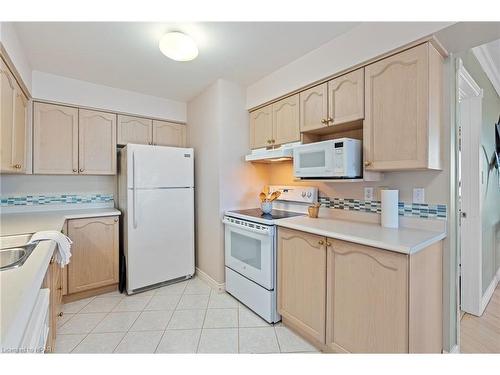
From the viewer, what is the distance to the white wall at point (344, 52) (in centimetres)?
146

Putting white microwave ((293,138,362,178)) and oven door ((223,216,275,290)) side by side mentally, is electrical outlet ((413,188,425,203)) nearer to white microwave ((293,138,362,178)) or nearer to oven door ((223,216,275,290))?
white microwave ((293,138,362,178))

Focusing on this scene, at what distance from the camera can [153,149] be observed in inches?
101

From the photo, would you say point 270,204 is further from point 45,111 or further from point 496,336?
point 45,111

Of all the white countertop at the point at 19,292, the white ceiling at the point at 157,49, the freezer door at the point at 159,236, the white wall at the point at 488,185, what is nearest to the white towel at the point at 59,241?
the white countertop at the point at 19,292

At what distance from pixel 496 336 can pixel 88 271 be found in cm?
358

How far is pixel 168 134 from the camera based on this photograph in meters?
3.15

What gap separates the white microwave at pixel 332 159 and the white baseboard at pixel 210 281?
4.87ft

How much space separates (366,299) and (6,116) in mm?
2638

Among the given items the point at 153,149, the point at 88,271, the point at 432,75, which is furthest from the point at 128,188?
the point at 432,75

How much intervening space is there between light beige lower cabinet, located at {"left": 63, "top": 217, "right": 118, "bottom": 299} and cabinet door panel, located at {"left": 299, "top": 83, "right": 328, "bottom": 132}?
7.27ft

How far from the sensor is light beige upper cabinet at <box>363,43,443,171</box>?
56.7 inches

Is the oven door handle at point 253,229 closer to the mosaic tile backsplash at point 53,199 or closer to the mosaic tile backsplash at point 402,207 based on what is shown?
the mosaic tile backsplash at point 402,207

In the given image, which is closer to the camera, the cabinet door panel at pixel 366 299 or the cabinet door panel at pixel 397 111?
the cabinet door panel at pixel 366 299
